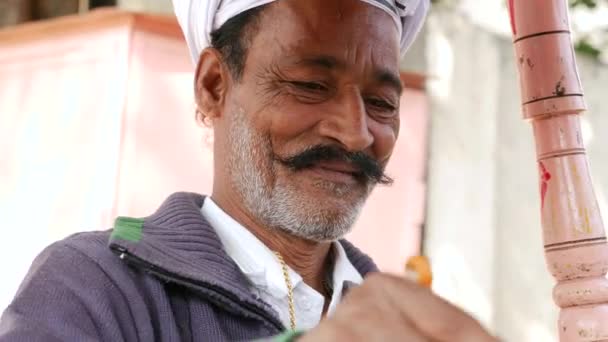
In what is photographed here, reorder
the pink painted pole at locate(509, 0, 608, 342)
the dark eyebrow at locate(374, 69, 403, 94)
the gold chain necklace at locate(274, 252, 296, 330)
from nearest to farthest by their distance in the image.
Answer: the pink painted pole at locate(509, 0, 608, 342), the gold chain necklace at locate(274, 252, 296, 330), the dark eyebrow at locate(374, 69, 403, 94)

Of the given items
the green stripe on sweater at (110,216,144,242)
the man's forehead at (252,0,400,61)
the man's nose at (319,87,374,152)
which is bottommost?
the green stripe on sweater at (110,216,144,242)

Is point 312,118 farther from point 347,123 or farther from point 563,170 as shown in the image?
point 563,170

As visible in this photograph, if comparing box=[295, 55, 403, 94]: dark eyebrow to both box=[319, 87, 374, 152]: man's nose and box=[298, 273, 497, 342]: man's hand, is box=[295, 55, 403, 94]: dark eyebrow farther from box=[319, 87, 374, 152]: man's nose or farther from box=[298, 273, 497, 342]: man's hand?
box=[298, 273, 497, 342]: man's hand

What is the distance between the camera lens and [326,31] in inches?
76.6

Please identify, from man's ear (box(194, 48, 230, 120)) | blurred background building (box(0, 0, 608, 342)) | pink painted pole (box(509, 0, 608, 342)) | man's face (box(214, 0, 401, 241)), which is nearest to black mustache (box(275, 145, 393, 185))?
man's face (box(214, 0, 401, 241))

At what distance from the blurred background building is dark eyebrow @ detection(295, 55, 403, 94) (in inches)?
28.6

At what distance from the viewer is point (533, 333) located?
5234 mm

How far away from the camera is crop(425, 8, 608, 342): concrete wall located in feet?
16.0

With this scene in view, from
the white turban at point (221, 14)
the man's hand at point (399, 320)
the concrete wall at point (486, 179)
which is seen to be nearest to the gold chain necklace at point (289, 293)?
the white turban at point (221, 14)

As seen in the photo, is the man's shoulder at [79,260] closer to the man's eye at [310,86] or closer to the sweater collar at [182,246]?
the sweater collar at [182,246]

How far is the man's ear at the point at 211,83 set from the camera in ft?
6.84

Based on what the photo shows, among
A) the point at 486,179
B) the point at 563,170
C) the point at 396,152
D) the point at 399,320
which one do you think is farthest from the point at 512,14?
the point at 486,179

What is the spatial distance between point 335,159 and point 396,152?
246 centimetres

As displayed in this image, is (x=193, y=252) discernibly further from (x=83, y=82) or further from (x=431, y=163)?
(x=431, y=163)
